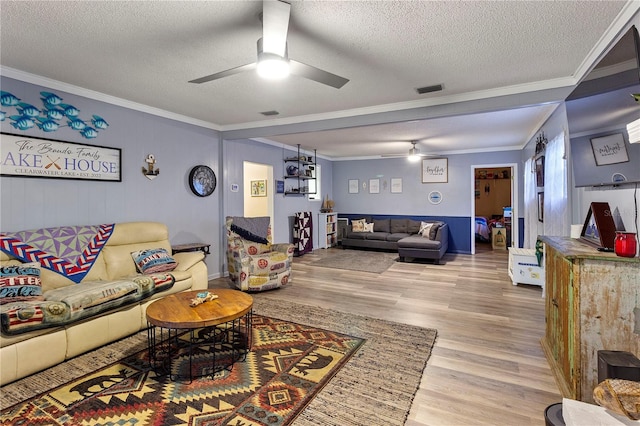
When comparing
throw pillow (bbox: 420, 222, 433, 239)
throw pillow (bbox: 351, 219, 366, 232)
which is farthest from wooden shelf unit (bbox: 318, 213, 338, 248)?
throw pillow (bbox: 420, 222, 433, 239)

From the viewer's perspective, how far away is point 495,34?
7.58ft

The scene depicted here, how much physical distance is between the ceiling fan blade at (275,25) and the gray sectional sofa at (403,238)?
199 inches

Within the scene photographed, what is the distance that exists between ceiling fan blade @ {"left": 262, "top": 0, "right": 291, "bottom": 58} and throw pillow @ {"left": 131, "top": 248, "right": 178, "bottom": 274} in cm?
262

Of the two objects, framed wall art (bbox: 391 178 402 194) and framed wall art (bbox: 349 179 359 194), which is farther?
framed wall art (bbox: 349 179 359 194)

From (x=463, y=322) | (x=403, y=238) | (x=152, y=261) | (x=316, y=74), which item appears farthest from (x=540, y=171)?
(x=152, y=261)

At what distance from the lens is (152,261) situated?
3514 millimetres

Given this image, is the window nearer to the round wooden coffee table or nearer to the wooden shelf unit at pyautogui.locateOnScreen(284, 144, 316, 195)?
the wooden shelf unit at pyautogui.locateOnScreen(284, 144, 316, 195)

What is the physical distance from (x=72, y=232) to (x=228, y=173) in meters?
2.49

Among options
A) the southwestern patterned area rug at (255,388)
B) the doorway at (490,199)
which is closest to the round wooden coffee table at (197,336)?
the southwestern patterned area rug at (255,388)

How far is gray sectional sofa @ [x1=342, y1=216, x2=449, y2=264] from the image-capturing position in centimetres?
623

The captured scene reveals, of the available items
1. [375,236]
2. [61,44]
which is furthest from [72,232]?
[375,236]

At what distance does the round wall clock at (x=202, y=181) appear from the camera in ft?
15.4

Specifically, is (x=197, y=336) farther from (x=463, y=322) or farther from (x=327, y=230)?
(x=327, y=230)

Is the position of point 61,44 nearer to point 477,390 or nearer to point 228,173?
point 228,173
